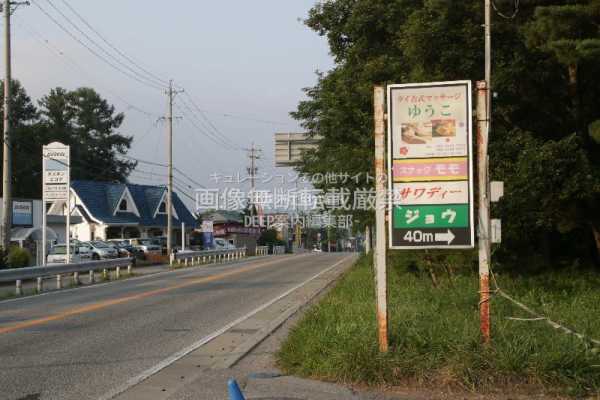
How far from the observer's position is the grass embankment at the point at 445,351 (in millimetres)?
7023

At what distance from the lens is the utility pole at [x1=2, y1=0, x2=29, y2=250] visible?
95.8ft

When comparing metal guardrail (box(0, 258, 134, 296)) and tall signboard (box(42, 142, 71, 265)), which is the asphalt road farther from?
tall signboard (box(42, 142, 71, 265))

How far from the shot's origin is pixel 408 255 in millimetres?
16203

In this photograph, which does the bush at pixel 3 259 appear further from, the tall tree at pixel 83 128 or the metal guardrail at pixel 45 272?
the tall tree at pixel 83 128

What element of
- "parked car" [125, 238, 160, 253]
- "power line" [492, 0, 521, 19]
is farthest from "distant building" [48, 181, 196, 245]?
"power line" [492, 0, 521, 19]

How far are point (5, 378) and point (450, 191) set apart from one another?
556 centimetres

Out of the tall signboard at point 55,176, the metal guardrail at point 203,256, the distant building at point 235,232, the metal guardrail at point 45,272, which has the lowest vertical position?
the metal guardrail at point 203,256

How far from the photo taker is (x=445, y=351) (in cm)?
759

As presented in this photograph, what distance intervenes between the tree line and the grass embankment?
4024 mm

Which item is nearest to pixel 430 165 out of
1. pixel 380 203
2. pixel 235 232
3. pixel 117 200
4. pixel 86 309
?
pixel 380 203

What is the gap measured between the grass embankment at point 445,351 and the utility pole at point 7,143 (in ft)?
72.2

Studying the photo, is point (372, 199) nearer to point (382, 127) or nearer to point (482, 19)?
point (482, 19)

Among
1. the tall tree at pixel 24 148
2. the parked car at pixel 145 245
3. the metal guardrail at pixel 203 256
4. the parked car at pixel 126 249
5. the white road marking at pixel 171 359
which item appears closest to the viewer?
the white road marking at pixel 171 359

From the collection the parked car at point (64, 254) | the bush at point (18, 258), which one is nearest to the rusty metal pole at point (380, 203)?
the bush at point (18, 258)
